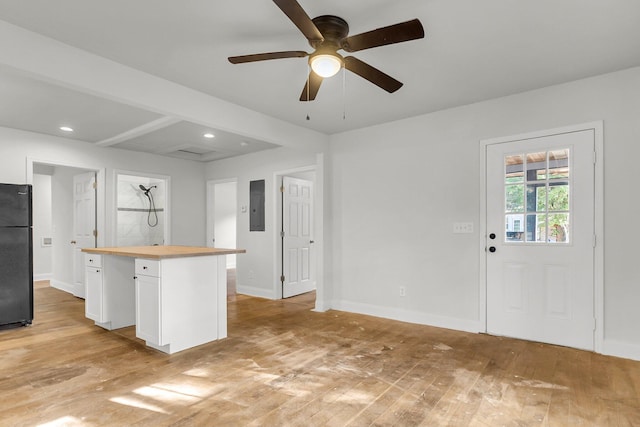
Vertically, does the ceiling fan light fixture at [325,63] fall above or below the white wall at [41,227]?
above

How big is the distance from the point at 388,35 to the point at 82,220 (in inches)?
217

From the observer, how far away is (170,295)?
312 cm

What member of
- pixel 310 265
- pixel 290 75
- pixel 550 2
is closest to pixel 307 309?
pixel 310 265

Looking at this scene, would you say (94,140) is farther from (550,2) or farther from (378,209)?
(550,2)

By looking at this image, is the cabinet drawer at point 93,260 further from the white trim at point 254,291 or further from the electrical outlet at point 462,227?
the electrical outlet at point 462,227

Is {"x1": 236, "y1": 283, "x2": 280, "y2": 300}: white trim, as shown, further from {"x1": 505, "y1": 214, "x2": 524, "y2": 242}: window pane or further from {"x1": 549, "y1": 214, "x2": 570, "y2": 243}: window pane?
{"x1": 549, "y1": 214, "x2": 570, "y2": 243}: window pane

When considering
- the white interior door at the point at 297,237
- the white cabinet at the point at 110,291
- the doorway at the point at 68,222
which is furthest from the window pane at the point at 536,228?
Result: the doorway at the point at 68,222

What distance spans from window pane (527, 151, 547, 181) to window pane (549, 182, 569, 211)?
0.13 m

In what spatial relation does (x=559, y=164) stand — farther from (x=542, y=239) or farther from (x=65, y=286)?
(x=65, y=286)

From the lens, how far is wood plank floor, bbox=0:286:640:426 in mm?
2074

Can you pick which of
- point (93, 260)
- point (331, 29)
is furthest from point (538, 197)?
point (93, 260)

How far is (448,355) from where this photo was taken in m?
3.02

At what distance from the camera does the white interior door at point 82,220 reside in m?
5.31

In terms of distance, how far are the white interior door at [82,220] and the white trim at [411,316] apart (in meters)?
3.76
